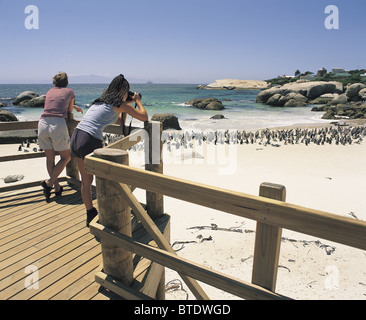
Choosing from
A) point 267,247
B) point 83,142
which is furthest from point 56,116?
point 267,247

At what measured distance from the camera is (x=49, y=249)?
328 cm

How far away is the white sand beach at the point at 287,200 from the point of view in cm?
456

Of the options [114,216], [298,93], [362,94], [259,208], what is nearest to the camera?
[259,208]

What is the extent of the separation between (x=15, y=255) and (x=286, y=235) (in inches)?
199

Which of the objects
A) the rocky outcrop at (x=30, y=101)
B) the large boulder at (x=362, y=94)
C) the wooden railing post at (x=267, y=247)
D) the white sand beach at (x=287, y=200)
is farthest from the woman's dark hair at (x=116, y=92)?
the large boulder at (x=362, y=94)

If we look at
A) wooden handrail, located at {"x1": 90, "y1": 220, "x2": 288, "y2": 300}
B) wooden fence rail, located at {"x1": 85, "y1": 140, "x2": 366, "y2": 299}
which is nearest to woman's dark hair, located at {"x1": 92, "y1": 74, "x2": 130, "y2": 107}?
wooden fence rail, located at {"x1": 85, "y1": 140, "x2": 366, "y2": 299}

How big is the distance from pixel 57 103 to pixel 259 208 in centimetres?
383

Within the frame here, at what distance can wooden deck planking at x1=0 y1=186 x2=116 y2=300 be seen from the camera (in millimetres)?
2625

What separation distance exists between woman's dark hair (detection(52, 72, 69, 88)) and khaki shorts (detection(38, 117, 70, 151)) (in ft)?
1.79

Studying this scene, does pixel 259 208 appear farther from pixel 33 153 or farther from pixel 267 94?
pixel 267 94

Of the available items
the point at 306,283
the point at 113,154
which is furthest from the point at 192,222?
the point at 113,154

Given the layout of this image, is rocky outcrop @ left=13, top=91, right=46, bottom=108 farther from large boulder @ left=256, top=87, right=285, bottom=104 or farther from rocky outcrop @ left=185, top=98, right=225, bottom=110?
large boulder @ left=256, top=87, right=285, bottom=104
